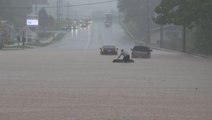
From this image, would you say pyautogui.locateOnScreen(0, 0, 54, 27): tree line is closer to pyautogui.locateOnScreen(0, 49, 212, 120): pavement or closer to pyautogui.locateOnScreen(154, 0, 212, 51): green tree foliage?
pyautogui.locateOnScreen(154, 0, 212, 51): green tree foliage

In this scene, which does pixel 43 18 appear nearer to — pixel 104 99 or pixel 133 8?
pixel 133 8

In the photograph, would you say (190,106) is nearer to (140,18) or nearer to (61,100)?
(61,100)

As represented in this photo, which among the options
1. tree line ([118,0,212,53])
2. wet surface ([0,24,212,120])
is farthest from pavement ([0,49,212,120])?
tree line ([118,0,212,53])

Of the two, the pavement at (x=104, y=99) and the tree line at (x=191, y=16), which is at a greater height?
the tree line at (x=191, y=16)

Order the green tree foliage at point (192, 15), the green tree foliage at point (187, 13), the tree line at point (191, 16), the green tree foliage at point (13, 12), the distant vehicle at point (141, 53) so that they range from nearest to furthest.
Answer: the green tree foliage at point (187, 13) → the green tree foliage at point (192, 15) → the tree line at point (191, 16) → the distant vehicle at point (141, 53) → the green tree foliage at point (13, 12)

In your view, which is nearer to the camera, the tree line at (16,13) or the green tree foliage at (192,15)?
the green tree foliage at (192,15)

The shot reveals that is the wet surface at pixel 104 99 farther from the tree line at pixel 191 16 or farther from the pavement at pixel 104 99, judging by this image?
the tree line at pixel 191 16

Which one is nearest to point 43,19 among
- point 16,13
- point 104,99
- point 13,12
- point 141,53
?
point 16,13

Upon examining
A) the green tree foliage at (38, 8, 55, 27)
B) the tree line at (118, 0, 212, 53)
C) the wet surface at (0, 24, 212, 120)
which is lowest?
the wet surface at (0, 24, 212, 120)

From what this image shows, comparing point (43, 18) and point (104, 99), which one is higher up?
point (43, 18)

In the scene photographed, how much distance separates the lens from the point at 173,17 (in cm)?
5772

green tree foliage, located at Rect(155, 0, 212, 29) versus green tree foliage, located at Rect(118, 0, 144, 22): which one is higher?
green tree foliage, located at Rect(118, 0, 144, 22)

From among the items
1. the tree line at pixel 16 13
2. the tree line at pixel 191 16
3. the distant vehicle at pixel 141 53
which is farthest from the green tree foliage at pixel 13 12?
the distant vehicle at pixel 141 53

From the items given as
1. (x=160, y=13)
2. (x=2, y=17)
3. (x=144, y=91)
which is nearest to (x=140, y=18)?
(x=2, y=17)
